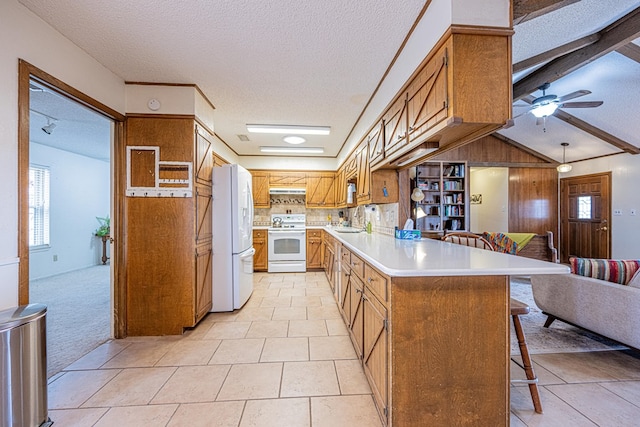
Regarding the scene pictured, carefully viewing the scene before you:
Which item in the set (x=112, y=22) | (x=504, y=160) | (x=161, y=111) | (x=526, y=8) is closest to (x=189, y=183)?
(x=161, y=111)

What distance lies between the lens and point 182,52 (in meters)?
2.28

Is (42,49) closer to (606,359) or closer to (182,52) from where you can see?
(182,52)

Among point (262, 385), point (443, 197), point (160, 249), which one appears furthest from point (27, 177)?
point (443, 197)

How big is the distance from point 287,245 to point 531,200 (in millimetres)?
5976

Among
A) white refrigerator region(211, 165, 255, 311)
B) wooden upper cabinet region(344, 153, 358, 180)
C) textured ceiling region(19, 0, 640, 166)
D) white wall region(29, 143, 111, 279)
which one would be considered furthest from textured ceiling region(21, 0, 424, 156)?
white wall region(29, 143, 111, 279)

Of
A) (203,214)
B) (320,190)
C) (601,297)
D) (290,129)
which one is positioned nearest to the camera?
(601,297)

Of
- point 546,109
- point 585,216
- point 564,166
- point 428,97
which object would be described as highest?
point 546,109

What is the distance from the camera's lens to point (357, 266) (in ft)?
7.29

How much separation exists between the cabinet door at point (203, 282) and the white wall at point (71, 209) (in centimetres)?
439

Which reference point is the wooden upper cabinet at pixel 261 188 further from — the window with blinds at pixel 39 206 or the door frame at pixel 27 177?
the window with blinds at pixel 39 206

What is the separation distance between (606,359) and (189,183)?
413 centimetres

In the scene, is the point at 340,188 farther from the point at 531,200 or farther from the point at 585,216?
the point at 585,216

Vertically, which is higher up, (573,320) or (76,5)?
(76,5)

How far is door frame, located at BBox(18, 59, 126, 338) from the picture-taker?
173cm
